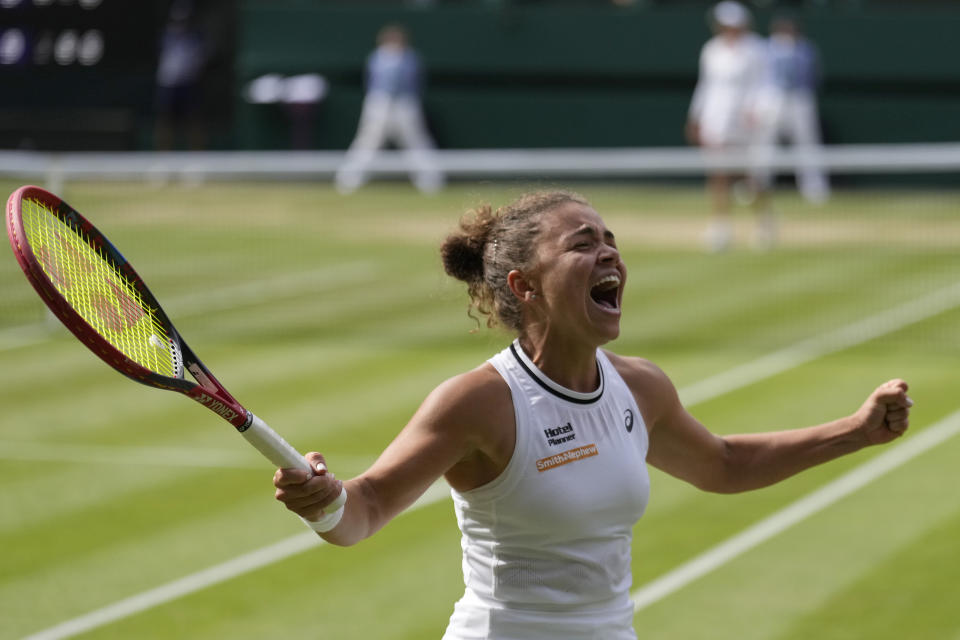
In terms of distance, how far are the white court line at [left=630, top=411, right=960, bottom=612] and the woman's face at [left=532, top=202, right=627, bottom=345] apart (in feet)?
9.37

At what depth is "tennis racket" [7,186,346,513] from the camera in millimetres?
3502

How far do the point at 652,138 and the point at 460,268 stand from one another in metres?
20.4

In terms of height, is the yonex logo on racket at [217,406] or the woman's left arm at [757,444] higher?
the yonex logo on racket at [217,406]

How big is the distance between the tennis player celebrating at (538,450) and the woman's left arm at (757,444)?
22 centimetres

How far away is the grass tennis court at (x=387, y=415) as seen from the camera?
265 inches

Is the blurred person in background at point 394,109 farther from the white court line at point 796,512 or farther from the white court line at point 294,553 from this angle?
the white court line at point 796,512

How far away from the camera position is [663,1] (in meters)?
24.2

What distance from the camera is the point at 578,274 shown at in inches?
→ 154

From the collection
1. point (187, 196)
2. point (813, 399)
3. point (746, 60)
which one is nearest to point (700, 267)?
point (746, 60)

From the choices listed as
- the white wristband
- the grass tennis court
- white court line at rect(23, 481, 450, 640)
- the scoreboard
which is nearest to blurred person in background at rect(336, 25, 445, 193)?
the scoreboard

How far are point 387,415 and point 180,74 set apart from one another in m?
15.2

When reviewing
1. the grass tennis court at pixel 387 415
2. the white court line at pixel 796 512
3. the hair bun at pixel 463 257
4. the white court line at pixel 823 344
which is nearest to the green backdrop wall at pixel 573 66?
the grass tennis court at pixel 387 415

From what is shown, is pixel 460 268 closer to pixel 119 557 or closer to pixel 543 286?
pixel 543 286

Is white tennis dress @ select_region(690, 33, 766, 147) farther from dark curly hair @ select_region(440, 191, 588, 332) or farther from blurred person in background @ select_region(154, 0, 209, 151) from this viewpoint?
dark curly hair @ select_region(440, 191, 588, 332)
